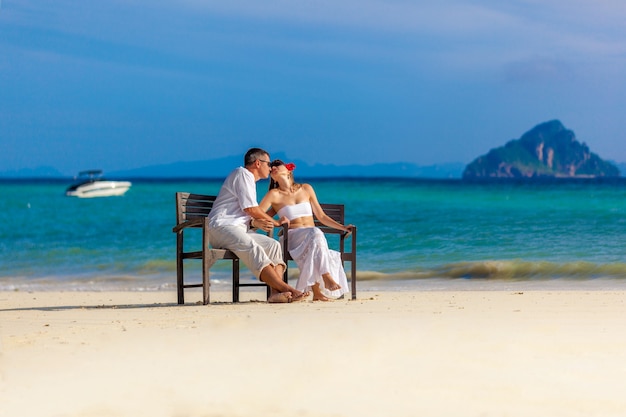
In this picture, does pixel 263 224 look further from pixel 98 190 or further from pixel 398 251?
pixel 98 190

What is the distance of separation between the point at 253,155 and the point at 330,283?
1109 millimetres

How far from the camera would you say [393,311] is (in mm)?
6445

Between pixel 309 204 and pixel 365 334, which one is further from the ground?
pixel 309 204

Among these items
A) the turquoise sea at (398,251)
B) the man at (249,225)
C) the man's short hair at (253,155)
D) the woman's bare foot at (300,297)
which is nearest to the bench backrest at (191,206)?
the man at (249,225)

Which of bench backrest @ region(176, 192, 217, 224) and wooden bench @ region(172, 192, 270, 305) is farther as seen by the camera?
bench backrest @ region(176, 192, 217, 224)

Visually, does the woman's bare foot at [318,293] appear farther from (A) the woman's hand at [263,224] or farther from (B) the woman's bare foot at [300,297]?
(A) the woman's hand at [263,224]

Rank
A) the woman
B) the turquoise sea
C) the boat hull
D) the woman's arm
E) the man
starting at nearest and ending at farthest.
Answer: the man
the woman
the woman's arm
the turquoise sea
the boat hull

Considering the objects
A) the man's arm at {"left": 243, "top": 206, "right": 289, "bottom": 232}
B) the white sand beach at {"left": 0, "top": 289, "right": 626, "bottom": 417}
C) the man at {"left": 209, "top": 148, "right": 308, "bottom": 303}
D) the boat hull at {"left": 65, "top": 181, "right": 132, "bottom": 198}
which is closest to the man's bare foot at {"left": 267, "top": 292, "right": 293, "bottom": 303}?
the man at {"left": 209, "top": 148, "right": 308, "bottom": 303}

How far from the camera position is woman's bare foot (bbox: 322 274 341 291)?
7.20 metres

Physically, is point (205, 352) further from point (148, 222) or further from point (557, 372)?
point (148, 222)

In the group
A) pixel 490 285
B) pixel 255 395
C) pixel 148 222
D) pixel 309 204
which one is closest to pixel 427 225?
pixel 148 222

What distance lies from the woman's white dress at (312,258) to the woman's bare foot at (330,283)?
1.2 inches

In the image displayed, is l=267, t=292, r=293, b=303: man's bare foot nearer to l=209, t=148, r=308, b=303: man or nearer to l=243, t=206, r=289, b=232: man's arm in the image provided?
l=209, t=148, r=308, b=303: man

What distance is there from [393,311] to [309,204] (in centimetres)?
136
